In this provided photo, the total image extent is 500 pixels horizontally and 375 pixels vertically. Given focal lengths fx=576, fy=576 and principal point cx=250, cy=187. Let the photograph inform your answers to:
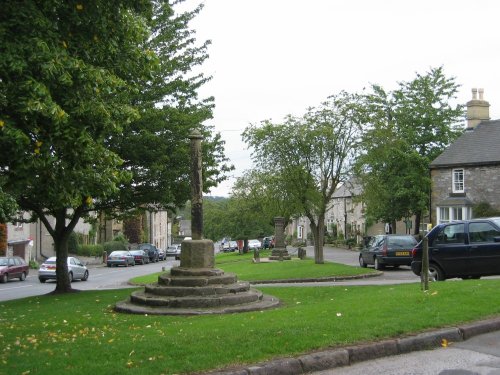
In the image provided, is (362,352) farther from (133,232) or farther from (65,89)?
(133,232)

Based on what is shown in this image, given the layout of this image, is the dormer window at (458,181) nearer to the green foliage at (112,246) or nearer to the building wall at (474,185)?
the building wall at (474,185)

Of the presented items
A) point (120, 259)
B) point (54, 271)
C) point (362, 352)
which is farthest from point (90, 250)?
point (362, 352)

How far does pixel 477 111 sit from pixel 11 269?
109ft

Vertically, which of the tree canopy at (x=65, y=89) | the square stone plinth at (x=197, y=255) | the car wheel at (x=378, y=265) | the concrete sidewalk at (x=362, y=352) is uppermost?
the tree canopy at (x=65, y=89)

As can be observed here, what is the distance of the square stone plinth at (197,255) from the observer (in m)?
13.5

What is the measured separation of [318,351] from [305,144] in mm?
19281

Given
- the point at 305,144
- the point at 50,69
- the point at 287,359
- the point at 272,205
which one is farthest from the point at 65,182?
the point at 272,205

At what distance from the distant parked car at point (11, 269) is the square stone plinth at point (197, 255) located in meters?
22.4

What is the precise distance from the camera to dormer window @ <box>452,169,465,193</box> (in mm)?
39312

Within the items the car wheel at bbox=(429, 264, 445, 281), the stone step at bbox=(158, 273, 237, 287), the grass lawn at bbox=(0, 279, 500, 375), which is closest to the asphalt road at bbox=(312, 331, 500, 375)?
the grass lawn at bbox=(0, 279, 500, 375)

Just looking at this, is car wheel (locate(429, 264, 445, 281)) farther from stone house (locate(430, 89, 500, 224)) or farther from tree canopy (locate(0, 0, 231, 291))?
stone house (locate(430, 89, 500, 224))

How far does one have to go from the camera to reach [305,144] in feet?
84.0

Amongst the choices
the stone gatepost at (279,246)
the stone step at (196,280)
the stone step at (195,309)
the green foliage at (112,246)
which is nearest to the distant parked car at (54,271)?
the stone gatepost at (279,246)

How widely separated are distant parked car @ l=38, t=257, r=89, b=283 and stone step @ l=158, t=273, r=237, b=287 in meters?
20.6
